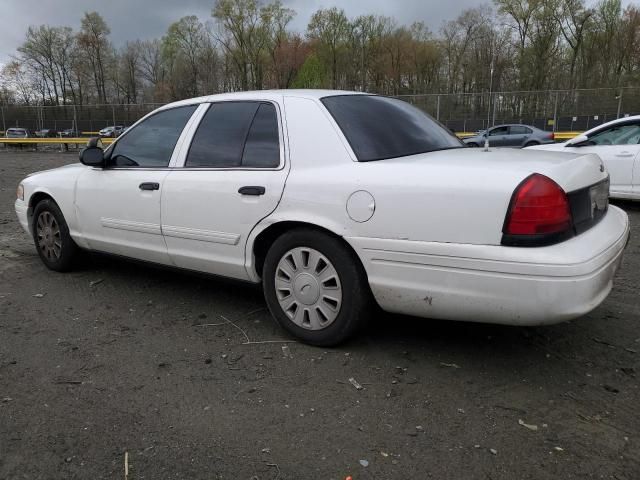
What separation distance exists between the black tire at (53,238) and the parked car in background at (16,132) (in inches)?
1339

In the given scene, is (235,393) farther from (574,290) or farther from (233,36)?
(233,36)

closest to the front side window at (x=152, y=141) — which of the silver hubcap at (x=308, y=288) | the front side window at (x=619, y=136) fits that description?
the silver hubcap at (x=308, y=288)

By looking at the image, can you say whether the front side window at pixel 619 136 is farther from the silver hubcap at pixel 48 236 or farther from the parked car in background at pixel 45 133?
the parked car in background at pixel 45 133

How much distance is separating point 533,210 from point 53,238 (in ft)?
13.8

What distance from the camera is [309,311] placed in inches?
128

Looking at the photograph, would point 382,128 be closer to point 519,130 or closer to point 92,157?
point 92,157

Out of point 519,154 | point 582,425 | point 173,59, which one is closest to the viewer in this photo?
point 582,425

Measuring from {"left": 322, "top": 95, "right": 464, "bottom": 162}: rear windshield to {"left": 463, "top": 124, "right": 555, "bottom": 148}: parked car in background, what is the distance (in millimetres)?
17345

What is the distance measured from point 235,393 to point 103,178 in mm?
2380

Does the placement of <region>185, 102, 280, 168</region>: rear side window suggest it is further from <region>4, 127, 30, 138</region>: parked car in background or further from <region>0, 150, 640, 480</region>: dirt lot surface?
<region>4, 127, 30, 138</region>: parked car in background

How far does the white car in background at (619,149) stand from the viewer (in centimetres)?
782

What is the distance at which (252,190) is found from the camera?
10.9 ft

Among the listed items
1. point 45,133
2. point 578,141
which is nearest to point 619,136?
point 578,141

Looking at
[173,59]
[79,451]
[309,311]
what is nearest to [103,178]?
[309,311]
